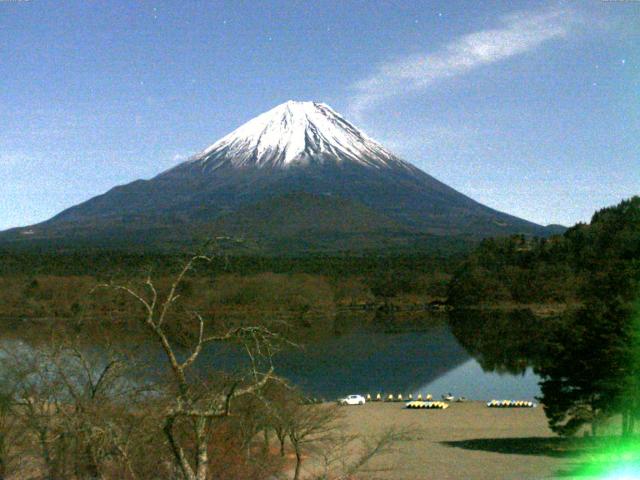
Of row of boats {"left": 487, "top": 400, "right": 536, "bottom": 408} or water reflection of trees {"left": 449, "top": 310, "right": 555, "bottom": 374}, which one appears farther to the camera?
water reflection of trees {"left": 449, "top": 310, "right": 555, "bottom": 374}

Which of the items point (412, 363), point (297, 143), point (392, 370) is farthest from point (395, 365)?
point (297, 143)

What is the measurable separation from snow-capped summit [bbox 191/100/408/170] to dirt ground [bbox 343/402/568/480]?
150263 mm

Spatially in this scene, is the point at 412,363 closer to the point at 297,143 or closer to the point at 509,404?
the point at 509,404

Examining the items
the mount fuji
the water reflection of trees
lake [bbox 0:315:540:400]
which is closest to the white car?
lake [bbox 0:315:540:400]

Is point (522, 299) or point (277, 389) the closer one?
point (277, 389)

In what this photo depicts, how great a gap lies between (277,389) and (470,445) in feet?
20.5

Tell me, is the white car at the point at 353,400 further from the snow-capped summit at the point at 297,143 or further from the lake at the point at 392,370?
the snow-capped summit at the point at 297,143

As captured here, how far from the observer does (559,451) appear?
16297mm

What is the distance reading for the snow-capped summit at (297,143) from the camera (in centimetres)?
17575

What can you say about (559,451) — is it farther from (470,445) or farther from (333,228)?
(333,228)

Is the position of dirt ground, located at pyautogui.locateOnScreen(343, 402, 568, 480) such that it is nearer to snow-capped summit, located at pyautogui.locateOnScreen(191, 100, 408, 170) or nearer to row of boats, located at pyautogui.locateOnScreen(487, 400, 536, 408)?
row of boats, located at pyautogui.locateOnScreen(487, 400, 536, 408)

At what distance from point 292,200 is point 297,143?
31709mm

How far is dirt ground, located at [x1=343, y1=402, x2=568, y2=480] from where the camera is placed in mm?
14430

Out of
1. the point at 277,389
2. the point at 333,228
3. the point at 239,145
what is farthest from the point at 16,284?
the point at 239,145
